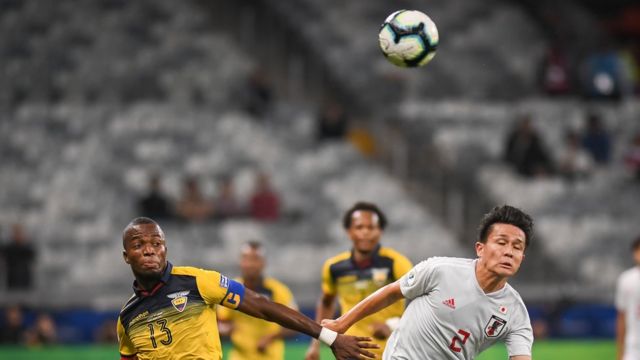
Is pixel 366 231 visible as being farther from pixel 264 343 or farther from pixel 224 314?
pixel 224 314

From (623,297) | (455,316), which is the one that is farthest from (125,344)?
(623,297)

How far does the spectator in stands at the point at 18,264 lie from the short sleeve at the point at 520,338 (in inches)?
432

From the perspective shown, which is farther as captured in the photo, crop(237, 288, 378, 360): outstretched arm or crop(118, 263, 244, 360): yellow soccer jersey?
crop(118, 263, 244, 360): yellow soccer jersey

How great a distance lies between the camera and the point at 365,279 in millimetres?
8656

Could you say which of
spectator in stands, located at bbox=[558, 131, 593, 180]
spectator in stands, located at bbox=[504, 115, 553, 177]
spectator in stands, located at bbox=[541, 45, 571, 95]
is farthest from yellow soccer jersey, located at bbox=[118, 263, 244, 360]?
spectator in stands, located at bbox=[541, 45, 571, 95]

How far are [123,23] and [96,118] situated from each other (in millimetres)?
2667

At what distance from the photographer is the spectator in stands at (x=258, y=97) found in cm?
1958

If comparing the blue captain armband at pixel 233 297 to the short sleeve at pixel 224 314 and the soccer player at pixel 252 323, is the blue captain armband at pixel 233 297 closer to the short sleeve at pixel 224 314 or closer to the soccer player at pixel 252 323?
the soccer player at pixel 252 323

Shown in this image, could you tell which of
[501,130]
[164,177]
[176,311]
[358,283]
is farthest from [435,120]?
[176,311]

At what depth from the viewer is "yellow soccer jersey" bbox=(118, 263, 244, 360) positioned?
6422 mm

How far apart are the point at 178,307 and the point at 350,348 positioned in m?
1.04

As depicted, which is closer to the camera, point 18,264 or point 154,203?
point 18,264

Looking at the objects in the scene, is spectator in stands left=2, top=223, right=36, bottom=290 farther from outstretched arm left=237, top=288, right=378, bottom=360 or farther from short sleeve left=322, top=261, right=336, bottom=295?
outstretched arm left=237, top=288, right=378, bottom=360

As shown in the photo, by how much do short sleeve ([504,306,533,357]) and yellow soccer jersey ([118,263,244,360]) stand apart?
5.17 ft
